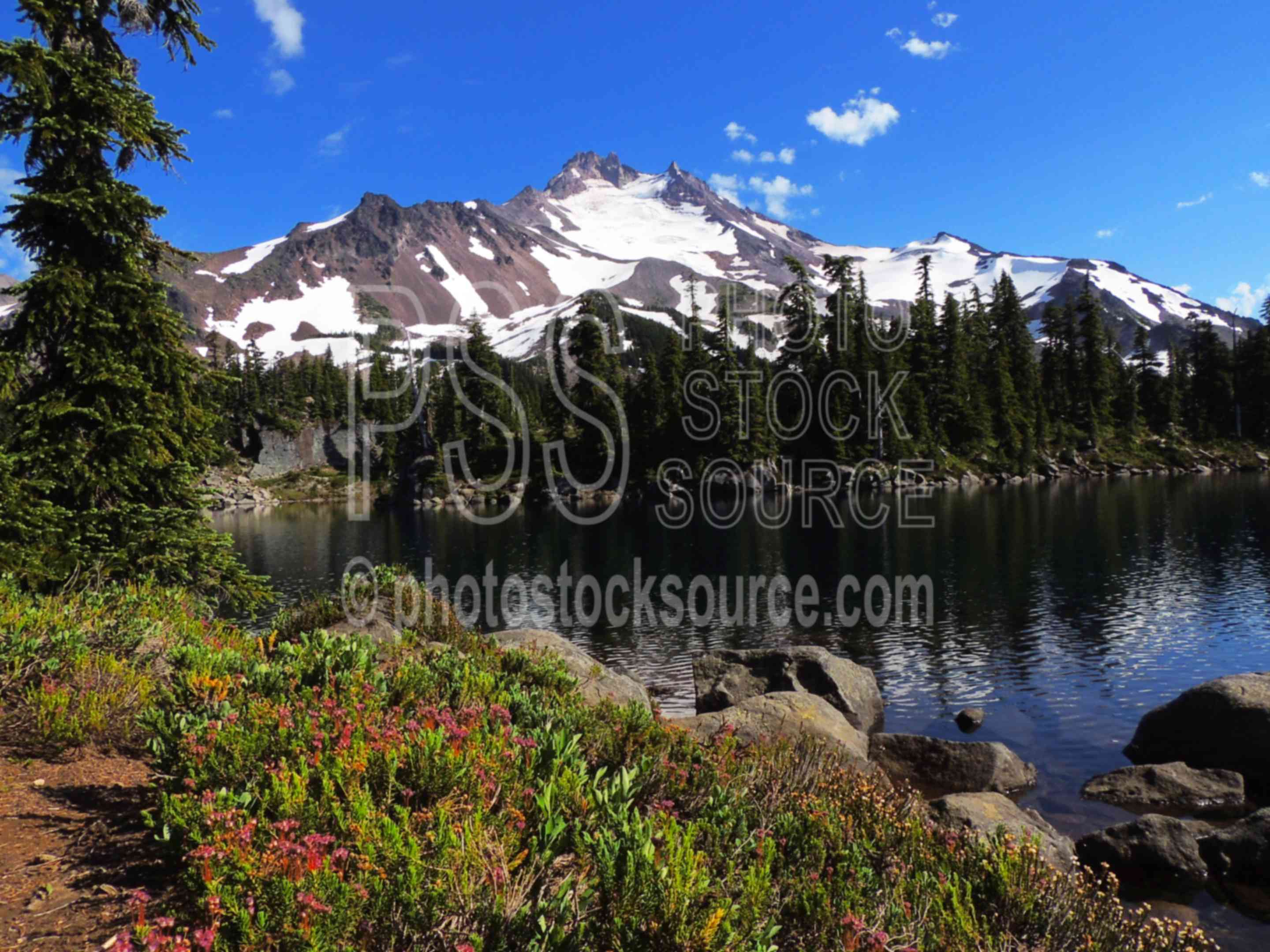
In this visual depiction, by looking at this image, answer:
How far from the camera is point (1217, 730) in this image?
47.1ft

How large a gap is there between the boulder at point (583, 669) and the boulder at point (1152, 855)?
24.0ft

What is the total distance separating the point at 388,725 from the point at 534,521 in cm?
6244

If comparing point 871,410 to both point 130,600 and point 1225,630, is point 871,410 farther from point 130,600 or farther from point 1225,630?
point 130,600

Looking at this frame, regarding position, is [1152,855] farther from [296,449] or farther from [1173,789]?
[296,449]

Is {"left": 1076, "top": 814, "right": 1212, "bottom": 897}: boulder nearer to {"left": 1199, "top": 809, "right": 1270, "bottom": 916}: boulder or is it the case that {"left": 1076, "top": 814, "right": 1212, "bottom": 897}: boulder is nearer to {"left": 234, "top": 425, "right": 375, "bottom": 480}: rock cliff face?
{"left": 1199, "top": 809, "right": 1270, "bottom": 916}: boulder

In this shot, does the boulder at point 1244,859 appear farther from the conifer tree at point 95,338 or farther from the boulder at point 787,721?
the conifer tree at point 95,338

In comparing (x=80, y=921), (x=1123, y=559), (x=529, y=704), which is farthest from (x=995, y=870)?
(x=1123, y=559)

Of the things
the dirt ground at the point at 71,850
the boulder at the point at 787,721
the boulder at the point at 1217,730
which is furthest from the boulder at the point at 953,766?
the dirt ground at the point at 71,850

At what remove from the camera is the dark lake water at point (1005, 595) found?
17422 mm

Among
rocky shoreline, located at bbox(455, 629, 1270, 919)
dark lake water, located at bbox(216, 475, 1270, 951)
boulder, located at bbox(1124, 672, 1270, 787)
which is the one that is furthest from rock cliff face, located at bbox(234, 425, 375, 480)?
boulder, located at bbox(1124, 672, 1270, 787)

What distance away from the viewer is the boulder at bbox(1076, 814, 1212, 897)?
10.4 metres

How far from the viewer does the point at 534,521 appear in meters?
67.7

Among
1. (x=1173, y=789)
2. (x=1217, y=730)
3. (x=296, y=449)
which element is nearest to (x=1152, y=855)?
(x=1173, y=789)

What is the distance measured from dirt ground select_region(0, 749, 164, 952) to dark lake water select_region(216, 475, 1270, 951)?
12160 mm
